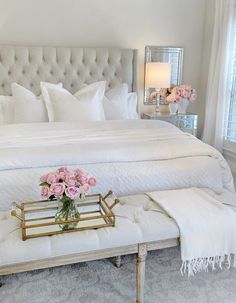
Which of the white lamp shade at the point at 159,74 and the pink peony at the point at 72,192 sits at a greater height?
the white lamp shade at the point at 159,74

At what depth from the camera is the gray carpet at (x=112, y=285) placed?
6.61 ft

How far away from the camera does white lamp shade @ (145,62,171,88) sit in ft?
14.4

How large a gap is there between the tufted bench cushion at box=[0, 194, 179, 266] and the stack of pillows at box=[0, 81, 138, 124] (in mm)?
1746

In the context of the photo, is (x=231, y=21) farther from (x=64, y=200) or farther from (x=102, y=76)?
(x=64, y=200)

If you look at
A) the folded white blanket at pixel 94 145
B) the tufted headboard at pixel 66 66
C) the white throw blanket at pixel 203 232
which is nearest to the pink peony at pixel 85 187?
the white throw blanket at pixel 203 232

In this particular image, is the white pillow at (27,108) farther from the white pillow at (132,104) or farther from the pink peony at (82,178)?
the pink peony at (82,178)

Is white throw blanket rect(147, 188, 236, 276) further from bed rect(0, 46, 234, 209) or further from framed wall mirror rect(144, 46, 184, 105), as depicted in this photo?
framed wall mirror rect(144, 46, 184, 105)

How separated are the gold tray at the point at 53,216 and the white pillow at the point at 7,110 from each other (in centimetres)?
186

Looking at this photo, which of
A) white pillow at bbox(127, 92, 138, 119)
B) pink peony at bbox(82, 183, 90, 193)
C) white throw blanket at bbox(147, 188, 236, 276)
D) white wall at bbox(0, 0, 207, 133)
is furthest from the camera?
white pillow at bbox(127, 92, 138, 119)

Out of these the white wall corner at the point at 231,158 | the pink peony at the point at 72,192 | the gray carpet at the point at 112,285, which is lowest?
the gray carpet at the point at 112,285

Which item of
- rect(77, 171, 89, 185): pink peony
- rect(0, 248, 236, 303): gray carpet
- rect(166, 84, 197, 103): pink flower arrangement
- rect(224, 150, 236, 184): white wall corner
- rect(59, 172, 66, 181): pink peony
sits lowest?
rect(0, 248, 236, 303): gray carpet

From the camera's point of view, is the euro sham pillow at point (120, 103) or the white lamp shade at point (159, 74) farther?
the white lamp shade at point (159, 74)

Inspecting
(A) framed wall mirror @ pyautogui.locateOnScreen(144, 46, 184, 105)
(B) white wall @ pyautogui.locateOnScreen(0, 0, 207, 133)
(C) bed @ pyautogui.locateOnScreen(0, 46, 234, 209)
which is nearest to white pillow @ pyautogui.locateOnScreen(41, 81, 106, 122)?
(C) bed @ pyautogui.locateOnScreen(0, 46, 234, 209)

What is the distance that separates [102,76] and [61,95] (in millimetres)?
959
